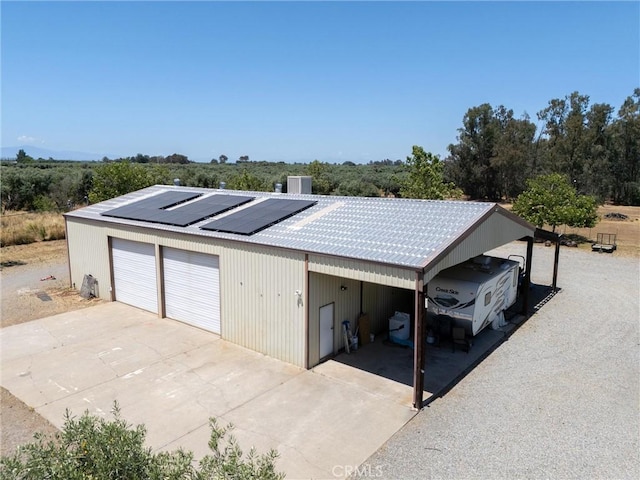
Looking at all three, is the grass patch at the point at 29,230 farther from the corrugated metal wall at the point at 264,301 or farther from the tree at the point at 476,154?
the tree at the point at 476,154

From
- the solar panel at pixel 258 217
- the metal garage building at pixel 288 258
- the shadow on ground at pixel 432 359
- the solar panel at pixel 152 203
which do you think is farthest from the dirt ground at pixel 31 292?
the shadow on ground at pixel 432 359

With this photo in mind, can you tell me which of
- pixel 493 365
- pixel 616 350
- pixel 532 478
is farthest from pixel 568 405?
pixel 616 350

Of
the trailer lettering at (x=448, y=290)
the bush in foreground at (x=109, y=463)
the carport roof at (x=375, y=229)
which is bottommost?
the trailer lettering at (x=448, y=290)

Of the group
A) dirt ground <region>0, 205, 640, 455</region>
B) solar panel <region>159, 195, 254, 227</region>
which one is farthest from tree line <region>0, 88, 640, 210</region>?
solar panel <region>159, 195, 254, 227</region>

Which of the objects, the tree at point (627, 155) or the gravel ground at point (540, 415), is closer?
the gravel ground at point (540, 415)

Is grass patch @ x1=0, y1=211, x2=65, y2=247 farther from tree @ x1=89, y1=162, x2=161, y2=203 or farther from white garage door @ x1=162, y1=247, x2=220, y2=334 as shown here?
white garage door @ x1=162, y1=247, x2=220, y2=334

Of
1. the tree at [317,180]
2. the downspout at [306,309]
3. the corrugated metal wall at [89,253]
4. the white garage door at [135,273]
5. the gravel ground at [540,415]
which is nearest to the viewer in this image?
the gravel ground at [540,415]

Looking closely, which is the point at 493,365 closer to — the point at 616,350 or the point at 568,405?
the point at 568,405
